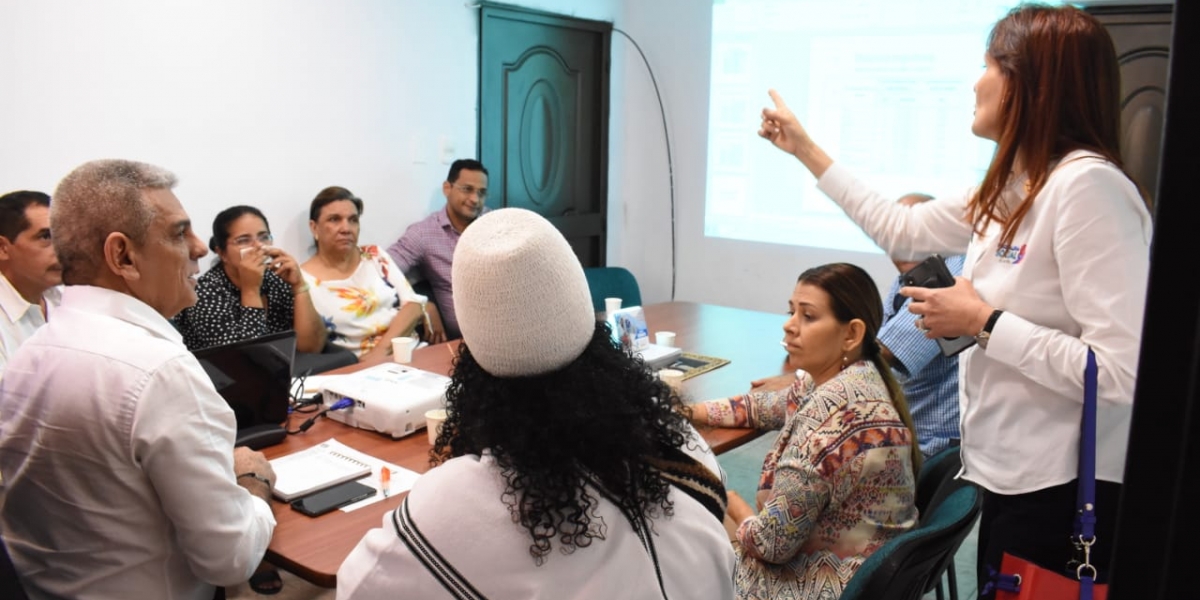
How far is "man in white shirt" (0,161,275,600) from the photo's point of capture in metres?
1.38

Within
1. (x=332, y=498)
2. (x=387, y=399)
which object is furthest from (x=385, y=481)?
(x=387, y=399)

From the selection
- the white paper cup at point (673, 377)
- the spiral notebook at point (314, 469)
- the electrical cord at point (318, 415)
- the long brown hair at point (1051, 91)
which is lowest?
the spiral notebook at point (314, 469)

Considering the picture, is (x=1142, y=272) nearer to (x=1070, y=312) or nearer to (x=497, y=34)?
(x=1070, y=312)

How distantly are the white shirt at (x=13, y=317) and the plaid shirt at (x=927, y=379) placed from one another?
91.4 inches

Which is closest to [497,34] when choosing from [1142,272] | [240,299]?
[240,299]

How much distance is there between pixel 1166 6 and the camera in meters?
4.20

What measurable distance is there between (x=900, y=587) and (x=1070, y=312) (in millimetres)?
528

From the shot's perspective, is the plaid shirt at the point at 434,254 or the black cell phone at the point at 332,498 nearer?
the black cell phone at the point at 332,498

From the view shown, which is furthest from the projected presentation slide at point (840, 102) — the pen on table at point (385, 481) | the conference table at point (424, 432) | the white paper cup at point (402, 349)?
the pen on table at point (385, 481)

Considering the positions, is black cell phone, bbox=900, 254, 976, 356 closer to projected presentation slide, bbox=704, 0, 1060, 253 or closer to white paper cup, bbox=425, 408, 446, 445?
Answer: white paper cup, bbox=425, 408, 446, 445

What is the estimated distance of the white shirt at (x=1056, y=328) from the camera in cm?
140

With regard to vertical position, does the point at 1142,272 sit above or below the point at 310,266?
above

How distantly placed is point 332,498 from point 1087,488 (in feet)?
4.43

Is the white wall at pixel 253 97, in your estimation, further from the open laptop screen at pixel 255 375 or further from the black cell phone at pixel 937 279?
the black cell phone at pixel 937 279
